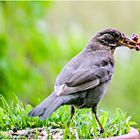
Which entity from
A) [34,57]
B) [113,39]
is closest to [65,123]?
[113,39]

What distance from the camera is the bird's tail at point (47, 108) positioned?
5359mm

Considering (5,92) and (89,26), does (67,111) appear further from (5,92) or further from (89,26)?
(89,26)

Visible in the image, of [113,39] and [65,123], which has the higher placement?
[113,39]

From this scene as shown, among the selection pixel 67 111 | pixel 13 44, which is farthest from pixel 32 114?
pixel 13 44

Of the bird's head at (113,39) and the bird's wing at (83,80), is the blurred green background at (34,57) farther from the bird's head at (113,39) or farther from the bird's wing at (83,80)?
the bird's wing at (83,80)

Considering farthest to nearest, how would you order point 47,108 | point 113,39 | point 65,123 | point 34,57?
point 34,57, point 113,39, point 65,123, point 47,108

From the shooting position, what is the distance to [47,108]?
17.8 ft

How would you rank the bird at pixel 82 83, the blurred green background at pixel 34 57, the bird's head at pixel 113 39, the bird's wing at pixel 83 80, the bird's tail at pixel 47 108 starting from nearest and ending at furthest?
1. the bird's tail at pixel 47 108
2. the bird at pixel 82 83
3. the bird's wing at pixel 83 80
4. the bird's head at pixel 113 39
5. the blurred green background at pixel 34 57

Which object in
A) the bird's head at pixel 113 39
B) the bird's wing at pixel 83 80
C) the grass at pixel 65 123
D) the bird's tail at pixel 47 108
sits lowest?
the grass at pixel 65 123

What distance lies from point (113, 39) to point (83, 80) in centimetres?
86

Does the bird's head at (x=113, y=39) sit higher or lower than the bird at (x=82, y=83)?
higher

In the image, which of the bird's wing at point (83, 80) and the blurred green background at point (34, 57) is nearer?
the bird's wing at point (83, 80)

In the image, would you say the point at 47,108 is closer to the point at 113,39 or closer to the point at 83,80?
the point at 83,80

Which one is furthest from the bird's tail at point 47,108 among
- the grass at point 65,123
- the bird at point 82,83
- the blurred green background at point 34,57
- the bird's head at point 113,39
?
the blurred green background at point 34,57
